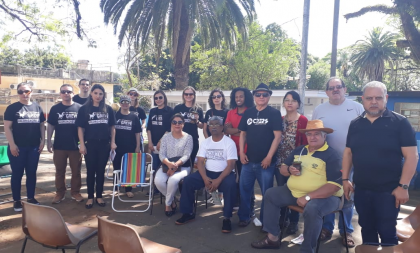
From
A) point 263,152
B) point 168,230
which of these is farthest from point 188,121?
point 168,230

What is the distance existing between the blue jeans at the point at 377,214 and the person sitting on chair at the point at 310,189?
36cm

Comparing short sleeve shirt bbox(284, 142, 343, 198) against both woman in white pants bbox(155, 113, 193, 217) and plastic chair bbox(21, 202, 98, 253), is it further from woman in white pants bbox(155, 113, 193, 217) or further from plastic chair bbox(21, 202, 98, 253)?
plastic chair bbox(21, 202, 98, 253)

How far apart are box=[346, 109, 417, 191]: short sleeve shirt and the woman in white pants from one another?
269 cm

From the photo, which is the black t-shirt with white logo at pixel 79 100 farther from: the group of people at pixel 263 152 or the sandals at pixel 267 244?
the sandals at pixel 267 244

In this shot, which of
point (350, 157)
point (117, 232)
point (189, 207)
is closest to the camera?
point (117, 232)

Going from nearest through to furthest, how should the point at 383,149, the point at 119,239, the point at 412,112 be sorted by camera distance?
the point at 119,239 < the point at 383,149 < the point at 412,112

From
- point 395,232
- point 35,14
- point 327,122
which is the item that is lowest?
point 395,232

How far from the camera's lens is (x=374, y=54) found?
90.1 feet

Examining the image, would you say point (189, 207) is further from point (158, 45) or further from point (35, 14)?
point (35, 14)

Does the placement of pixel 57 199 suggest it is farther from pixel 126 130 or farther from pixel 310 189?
pixel 310 189

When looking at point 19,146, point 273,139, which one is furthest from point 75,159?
point 273,139

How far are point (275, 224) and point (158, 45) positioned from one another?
844 centimetres

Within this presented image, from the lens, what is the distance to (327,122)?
4.16 metres

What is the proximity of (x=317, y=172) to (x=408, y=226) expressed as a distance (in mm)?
1030
